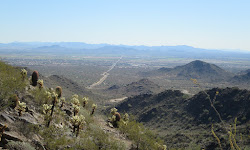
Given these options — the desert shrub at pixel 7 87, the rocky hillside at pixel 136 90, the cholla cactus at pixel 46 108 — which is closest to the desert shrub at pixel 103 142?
the cholla cactus at pixel 46 108

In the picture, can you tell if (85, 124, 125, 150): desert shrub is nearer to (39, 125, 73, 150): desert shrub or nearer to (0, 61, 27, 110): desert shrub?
(39, 125, 73, 150): desert shrub

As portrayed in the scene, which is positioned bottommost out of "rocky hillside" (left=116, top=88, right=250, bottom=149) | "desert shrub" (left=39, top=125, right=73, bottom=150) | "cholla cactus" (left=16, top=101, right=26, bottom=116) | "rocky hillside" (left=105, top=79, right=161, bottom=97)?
"rocky hillside" (left=105, top=79, right=161, bottom=97)

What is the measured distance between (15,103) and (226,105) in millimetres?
31796

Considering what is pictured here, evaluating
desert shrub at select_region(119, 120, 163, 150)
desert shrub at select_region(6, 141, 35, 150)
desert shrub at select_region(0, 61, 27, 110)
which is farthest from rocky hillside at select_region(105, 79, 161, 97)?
desert shrub at select_region(6, 141, 35, 150)

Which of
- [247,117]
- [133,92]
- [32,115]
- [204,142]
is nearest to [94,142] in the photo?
[32,115]

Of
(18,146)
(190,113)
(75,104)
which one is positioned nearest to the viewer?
(18,146)

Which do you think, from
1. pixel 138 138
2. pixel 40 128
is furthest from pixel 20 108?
pixel 138 138

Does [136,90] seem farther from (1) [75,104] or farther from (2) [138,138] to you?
(2) [138,138]

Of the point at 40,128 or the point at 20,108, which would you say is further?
the point at 20,108

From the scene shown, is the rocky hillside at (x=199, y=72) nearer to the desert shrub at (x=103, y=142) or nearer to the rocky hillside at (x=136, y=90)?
the rocky hillside at (x=136, y=90)

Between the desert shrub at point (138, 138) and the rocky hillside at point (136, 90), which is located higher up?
the desert shrub at point (138, 138)

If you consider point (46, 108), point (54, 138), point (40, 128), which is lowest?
point (54, 138)

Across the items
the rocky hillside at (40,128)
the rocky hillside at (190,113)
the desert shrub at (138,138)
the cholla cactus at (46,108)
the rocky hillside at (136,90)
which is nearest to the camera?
the rocky hillside at (40,128)

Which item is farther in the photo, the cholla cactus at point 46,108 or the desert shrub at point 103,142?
the cholla cactus at point 46,108
